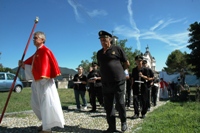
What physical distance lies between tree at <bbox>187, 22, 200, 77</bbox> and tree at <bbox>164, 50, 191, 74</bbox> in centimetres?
3305

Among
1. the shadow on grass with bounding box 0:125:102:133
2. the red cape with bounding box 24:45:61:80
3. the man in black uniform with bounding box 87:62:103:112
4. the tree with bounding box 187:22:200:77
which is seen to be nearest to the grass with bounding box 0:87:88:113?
the man in black uniform with bounding box 87:62:103:112

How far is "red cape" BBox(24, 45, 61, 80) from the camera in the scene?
4.55 m

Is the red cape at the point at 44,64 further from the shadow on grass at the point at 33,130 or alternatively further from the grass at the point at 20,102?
the grass at the point at 20,102

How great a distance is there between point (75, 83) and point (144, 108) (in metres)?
3.40

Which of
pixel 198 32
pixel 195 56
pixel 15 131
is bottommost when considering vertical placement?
pixel 15 131

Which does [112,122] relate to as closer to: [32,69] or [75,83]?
[32,69]

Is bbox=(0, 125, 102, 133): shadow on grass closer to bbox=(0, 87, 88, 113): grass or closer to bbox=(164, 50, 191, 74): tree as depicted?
bbox=(0, 87, 88, 113): grass

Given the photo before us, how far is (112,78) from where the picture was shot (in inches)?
199

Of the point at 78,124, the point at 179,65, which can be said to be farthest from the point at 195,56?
the point at 179,65

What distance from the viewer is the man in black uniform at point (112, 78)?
16.6 feet

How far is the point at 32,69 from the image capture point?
4.71 metres


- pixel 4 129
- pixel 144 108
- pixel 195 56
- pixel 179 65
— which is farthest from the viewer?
pixel 179 65

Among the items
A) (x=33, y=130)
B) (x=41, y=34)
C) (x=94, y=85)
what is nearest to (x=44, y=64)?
(x=41, y=34)

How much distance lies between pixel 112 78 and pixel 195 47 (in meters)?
26.0
